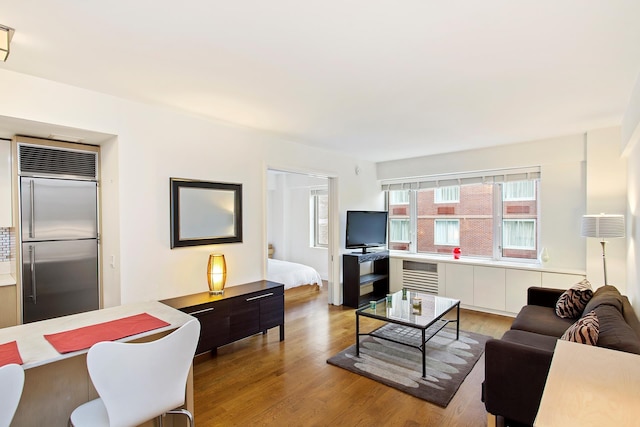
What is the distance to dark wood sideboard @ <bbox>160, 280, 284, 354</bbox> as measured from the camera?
3061 millimetres

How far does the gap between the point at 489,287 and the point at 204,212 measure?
4122 millimetres

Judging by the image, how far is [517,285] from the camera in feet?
14.9

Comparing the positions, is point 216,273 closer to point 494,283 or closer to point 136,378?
point 136,378

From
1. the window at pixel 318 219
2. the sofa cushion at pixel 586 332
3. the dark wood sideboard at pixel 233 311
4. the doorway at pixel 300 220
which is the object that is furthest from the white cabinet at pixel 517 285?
the window at pixel 318 219

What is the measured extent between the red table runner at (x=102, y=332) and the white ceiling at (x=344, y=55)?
1.67 metres

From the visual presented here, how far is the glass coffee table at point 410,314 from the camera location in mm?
3164

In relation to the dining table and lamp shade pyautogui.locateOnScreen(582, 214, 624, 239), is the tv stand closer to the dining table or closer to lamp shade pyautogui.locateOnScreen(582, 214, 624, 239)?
lamp shade pyautogui.locateOnScreen(582, 214, 624, 239)

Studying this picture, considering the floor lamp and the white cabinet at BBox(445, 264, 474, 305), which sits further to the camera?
the white cabinet at BBox(445, 264, 474, 305)

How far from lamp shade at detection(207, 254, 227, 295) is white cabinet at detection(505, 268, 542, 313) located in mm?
3909

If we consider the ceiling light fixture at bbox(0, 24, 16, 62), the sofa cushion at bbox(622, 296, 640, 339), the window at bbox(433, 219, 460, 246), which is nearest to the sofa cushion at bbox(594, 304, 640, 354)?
the sofa cushion at bbox(622, 296, 640, 339)

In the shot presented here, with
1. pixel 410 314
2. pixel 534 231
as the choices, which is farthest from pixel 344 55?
pixel 534 231

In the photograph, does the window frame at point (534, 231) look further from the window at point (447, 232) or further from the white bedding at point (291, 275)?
the white bedding at point (291, 275)

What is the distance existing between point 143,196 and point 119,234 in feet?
1.31

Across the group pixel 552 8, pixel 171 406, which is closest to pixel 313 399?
pixel 171 406
